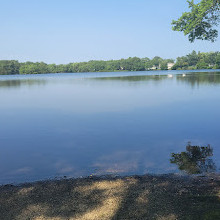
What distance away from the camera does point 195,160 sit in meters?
10.5

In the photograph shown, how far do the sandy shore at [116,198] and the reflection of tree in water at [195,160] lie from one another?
103cm

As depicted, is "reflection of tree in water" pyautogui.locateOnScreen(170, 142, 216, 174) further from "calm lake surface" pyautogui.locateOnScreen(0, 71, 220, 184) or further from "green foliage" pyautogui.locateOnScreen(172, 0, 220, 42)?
"green foliage" pyautogui.locateOnScreen(172, 0, 220, 42)

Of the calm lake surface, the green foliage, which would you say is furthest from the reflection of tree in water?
the green foliage

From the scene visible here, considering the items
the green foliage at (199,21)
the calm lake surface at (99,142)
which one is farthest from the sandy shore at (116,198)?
the green foliage at (199,21)

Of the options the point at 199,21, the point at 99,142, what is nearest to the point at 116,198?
the point at 99,142

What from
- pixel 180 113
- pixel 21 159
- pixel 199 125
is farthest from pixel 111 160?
pixel 180 113

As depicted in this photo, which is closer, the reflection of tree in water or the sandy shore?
the sandy shore

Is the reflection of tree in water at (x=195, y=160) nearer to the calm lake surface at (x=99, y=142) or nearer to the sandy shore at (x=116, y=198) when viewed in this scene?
the calm lake surface at (x=99, y=142)

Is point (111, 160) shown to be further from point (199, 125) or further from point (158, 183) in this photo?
point (199, 125)

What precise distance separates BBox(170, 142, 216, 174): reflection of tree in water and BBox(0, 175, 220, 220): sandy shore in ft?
3.36

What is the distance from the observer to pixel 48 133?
54.7 ft

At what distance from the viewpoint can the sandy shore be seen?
6094 mm

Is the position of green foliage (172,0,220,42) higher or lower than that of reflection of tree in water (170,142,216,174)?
higher

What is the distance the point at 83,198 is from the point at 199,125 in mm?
13093
